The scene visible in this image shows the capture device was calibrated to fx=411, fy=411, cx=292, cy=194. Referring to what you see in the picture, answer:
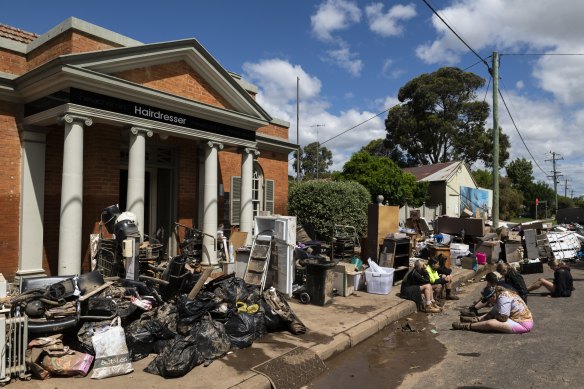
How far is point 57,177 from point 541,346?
32.3 feet

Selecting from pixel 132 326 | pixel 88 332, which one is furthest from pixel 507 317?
pixel 88 332

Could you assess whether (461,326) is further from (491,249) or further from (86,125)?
(491,249)

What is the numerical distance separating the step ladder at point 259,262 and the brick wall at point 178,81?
4167mm

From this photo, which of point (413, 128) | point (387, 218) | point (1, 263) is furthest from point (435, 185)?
point (1, 263)

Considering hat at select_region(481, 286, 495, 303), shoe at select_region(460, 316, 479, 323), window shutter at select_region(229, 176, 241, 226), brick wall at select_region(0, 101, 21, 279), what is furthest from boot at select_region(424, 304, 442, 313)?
brick wall at select_region(0, 101, 21, 279)

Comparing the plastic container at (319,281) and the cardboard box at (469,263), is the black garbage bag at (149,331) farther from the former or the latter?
the cardboard box at (469,263)

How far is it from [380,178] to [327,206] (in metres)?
11.4

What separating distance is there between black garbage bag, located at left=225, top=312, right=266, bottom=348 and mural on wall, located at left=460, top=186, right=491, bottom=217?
108 ft

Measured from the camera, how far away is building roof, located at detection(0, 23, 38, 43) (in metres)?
9.49

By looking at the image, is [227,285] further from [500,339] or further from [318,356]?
[500,339]

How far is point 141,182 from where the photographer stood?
8953 mm

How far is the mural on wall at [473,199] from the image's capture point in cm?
3638

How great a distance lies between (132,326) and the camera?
5383mm

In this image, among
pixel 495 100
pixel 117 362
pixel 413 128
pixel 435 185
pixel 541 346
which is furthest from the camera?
pixel 413 128
